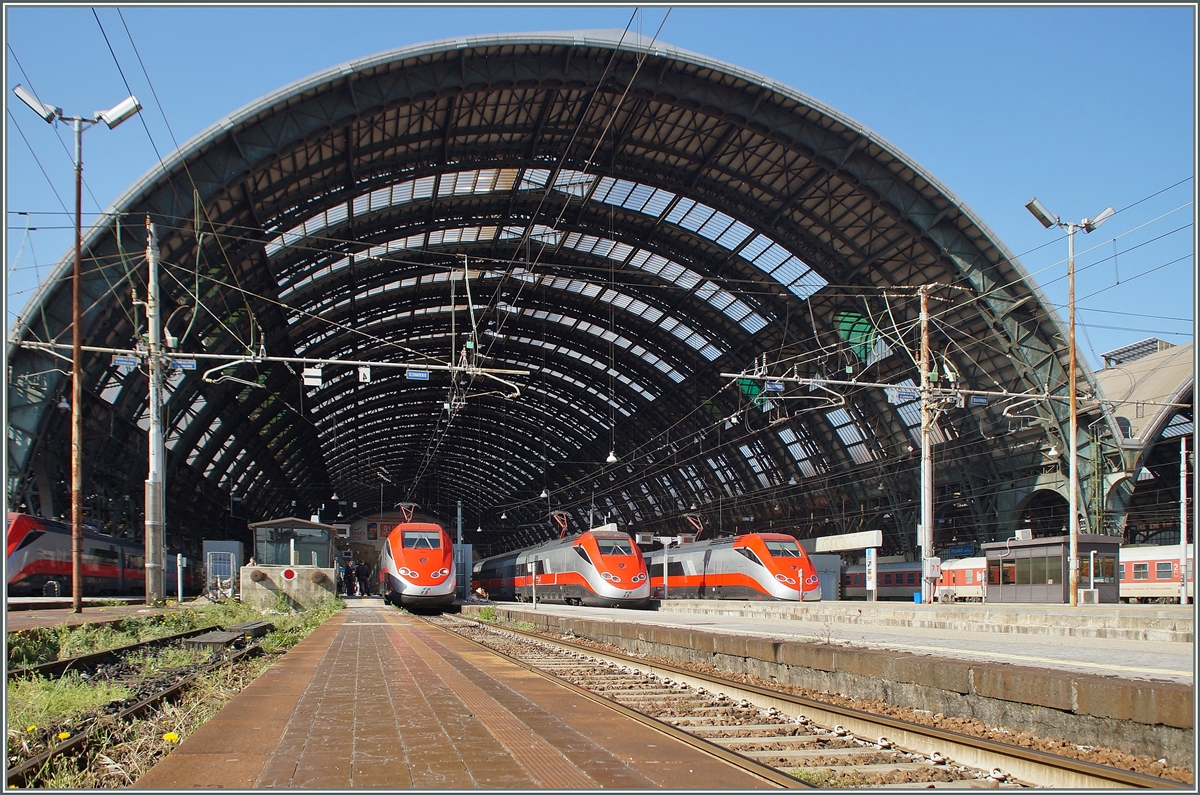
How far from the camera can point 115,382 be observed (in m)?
38.0

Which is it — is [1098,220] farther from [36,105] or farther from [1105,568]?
[36,105]

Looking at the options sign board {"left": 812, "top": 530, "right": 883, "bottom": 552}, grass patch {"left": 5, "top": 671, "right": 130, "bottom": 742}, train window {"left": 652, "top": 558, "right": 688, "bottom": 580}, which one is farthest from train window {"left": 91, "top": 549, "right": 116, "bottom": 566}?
grass patch {"left": 5, "top": 671, "right": 130, "bottom": 742}

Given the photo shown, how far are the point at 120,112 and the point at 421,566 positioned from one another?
1925 cm

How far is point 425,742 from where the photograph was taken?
259 inches

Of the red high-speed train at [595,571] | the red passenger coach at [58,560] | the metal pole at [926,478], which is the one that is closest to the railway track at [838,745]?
the metal pole at [926,478]

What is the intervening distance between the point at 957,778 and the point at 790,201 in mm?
36414

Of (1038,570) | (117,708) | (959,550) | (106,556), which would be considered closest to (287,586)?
(106,556)

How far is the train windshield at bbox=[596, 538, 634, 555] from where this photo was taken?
36188 mm

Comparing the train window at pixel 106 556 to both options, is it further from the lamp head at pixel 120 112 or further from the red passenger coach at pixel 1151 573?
the red passenger coach at pixel 1151 573

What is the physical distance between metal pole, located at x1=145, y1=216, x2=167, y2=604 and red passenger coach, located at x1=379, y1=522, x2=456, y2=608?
12343mm

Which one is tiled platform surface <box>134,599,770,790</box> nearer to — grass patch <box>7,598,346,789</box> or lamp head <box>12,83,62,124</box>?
grass patch <box>7,598,346,789</box>

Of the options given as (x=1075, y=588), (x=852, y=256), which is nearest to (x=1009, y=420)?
(x=852, y=256)

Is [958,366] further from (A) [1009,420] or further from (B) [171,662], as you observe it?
(B) [171,662]

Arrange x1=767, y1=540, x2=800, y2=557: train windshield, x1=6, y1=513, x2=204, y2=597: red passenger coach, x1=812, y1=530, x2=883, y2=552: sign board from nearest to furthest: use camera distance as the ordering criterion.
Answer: x1=812, y1=530, x2=883, y2=552: sign board → x1=6, y1=513, x2=204, y2=597: red passenger coach → x1=767, y1=540, x2=800, y2=557: train windshield
